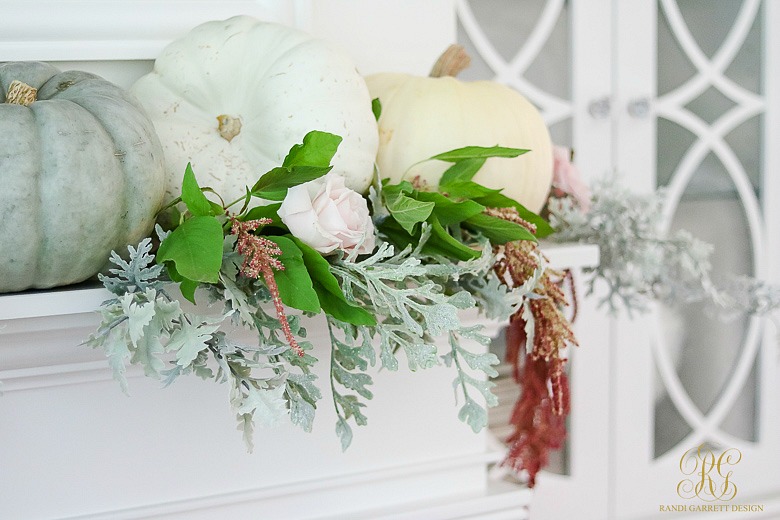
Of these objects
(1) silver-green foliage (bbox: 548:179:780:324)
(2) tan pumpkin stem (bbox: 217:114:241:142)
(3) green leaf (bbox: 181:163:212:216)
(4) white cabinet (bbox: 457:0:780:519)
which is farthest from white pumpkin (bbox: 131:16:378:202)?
(4) white cabinet (bbox: 457:0:780:519)

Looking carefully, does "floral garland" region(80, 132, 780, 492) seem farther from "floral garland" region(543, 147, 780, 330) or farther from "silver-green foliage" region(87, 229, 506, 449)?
"floral garland" region(543, 147, 780, 330)

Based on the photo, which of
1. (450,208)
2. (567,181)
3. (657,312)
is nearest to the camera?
(450,208)

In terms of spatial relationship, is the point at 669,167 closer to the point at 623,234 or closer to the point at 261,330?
the point at 623,234

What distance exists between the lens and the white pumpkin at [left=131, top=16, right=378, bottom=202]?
71cm

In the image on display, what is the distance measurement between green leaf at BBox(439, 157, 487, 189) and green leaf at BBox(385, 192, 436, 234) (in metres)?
0.09

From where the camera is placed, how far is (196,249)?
0.59 m

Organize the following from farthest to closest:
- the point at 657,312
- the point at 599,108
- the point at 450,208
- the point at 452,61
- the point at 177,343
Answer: the point at 657,312 < the point at 599,108 < the point at 452,61 < the point at 450,208 < the point at 177,343

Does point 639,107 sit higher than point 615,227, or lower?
higher

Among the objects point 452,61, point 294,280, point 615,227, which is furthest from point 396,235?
point 615,227

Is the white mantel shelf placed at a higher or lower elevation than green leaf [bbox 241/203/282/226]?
lower

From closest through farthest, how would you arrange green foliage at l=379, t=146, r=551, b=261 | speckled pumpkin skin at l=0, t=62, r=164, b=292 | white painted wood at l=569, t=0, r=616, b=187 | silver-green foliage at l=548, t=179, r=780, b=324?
speckled pumpkin skin at l=0, t=62, r=164, b=292, green foliage at l=379, t=146, r=551, b=261, silver-green foliage at l=548, t=179, r=780, b=324, white painted wood at l=569, t=0, r=616, b=187

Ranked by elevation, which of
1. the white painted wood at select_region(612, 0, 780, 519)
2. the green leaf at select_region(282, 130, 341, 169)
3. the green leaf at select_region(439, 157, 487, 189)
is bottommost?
the white painted wood at select_region(612, 0, 780, 519)

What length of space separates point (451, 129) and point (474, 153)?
0.07m

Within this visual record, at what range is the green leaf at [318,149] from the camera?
0.63 meters
